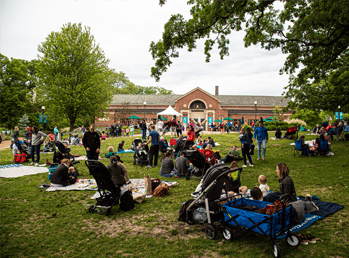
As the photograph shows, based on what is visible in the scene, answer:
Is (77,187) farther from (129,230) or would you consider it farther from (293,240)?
(293,240)

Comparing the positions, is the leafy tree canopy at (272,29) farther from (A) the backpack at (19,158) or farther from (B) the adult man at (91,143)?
(A) the backpack at (19,158)

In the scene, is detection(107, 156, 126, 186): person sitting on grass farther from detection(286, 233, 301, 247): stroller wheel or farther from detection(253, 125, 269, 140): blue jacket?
detection(253, 125, 269, 140): blue jacket

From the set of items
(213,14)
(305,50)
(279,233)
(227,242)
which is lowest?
(227,242)

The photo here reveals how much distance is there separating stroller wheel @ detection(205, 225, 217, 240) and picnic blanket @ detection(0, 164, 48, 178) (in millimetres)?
8702

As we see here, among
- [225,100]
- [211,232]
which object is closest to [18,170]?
[211,232]

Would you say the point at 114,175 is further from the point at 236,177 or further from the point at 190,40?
the point at 190,40

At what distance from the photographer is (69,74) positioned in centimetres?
2745

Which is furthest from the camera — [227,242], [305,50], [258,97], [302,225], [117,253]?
[258,97]

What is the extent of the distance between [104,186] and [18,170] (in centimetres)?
711

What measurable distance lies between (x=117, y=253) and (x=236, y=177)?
11.7 feet

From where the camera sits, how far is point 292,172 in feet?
29.9

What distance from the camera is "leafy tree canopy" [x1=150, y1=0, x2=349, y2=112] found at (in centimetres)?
948

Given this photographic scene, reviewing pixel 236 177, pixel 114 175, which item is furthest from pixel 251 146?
pixel 114 175

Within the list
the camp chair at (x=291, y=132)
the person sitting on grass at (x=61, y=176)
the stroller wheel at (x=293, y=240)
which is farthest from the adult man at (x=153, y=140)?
the camp chair at (x=291, y=132)
